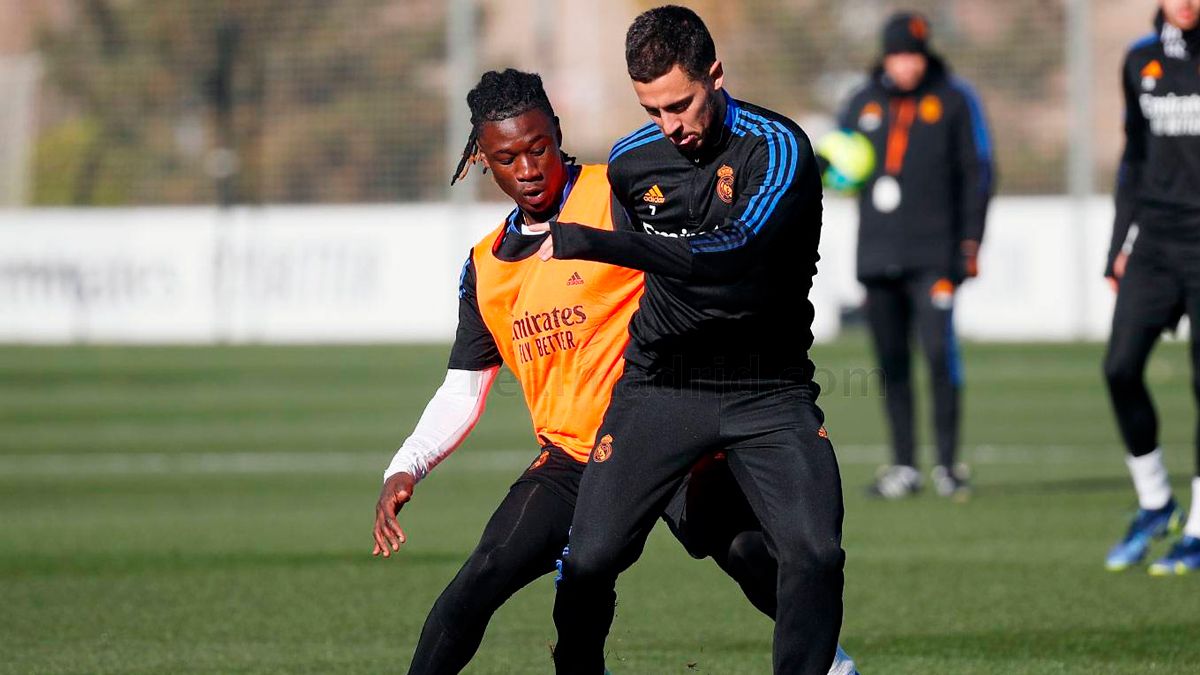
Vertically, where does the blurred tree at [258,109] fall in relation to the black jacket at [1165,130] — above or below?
below

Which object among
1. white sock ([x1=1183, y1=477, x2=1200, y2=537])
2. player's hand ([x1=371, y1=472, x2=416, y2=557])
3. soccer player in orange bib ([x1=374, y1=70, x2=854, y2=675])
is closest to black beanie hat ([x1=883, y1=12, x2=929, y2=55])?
white sock ([x1=1183, y1=477, x2=1200, y2=537])

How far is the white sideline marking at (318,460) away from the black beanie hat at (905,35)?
331 cm

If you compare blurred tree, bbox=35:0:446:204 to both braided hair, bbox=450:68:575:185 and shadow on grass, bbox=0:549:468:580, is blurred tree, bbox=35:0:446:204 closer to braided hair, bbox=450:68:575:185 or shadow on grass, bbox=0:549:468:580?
shadow on grass, bbox=0:549:468:580

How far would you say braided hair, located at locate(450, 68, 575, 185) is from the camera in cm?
515

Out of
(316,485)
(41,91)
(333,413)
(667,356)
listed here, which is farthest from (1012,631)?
(41,91)

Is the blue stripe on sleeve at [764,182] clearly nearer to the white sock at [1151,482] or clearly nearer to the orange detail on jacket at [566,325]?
the orange detail on jacket at [566,325]

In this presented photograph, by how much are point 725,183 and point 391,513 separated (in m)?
1.30

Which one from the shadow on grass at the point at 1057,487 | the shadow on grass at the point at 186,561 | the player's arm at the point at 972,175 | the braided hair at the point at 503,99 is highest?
the braided hair at the point at 503,99

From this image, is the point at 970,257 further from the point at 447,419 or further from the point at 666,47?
the point at 666,47

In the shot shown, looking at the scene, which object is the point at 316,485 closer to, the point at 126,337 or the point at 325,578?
the point at 325,578

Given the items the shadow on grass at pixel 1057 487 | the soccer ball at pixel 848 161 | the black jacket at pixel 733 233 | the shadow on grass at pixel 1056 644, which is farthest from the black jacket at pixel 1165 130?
the black jacket at pixel 733 233

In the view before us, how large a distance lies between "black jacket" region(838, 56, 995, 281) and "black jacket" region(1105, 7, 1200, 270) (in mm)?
2765

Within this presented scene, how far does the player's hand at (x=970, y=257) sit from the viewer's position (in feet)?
35.6

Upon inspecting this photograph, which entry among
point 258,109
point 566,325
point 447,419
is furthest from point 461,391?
point 258,109
